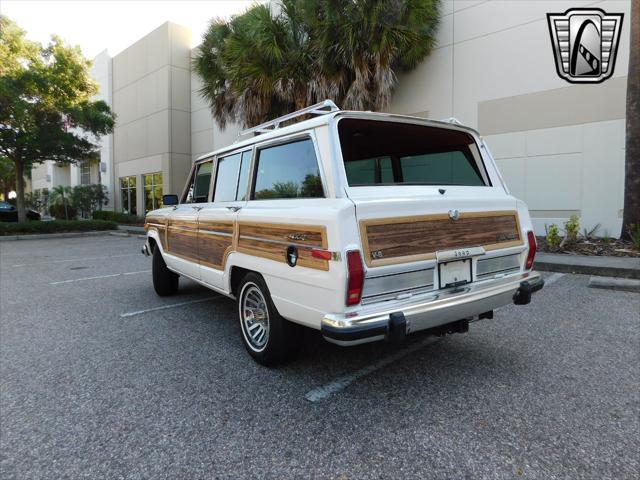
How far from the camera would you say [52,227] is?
18438mm

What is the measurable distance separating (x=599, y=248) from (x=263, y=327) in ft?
27.0

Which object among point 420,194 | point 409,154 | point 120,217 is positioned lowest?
point 120,217

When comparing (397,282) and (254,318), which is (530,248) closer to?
(397,282)

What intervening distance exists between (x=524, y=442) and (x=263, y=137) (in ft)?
9.81

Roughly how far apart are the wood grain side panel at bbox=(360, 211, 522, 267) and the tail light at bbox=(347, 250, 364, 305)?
91 millimetres

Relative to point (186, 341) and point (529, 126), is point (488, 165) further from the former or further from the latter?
point (529, 126)

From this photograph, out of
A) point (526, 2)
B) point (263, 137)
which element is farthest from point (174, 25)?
point (263, 137)

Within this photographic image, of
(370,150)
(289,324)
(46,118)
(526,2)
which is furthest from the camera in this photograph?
(46,118)

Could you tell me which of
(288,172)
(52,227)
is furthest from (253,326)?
(52,227)

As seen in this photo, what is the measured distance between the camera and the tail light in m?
2.51

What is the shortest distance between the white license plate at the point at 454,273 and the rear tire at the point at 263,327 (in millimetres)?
1186

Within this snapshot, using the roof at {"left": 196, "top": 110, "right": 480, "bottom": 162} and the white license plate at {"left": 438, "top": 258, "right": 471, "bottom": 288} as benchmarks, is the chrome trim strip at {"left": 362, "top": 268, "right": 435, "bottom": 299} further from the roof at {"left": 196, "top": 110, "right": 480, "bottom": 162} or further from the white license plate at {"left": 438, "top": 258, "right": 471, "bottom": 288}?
the roof at {"left": 196, "top": 110, "right": 480, "bottom": 162}

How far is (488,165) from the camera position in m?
3.78

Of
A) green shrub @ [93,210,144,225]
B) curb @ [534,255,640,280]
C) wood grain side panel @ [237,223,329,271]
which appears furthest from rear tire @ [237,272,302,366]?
green shrub @ [93,210,144,225]
